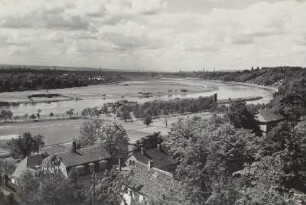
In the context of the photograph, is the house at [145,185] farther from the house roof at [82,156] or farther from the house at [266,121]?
the house at [266,121]

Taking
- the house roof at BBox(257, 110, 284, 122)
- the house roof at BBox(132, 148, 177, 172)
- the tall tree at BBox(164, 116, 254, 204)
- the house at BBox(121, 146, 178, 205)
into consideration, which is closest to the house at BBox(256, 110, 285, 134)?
the house roof at BBox(257, 110, 284, 122)

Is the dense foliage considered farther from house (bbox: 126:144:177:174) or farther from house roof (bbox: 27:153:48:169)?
house roof (bbox: 27:153:48:169)

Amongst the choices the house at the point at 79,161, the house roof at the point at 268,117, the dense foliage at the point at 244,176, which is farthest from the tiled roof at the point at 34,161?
the house roof at the point at 268,117

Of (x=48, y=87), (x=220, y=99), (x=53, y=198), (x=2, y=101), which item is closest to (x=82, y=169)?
(x=53, y=198)

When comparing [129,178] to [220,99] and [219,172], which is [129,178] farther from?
[220,99]

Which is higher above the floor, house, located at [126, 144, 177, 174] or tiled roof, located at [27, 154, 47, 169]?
house, located at [126, 144, 177, 174]

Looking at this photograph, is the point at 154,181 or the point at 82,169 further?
the point at 82,169
